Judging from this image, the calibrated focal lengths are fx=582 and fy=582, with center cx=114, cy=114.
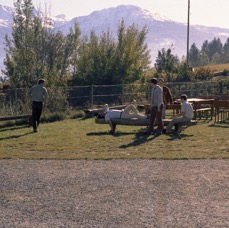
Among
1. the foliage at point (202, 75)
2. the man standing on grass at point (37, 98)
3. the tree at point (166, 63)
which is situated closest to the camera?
the man standing on grass at point (37, 98)

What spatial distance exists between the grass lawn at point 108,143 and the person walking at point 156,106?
1.36 feet

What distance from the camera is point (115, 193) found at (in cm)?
861

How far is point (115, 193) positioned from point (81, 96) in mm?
17735

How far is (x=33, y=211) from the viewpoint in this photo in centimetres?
760

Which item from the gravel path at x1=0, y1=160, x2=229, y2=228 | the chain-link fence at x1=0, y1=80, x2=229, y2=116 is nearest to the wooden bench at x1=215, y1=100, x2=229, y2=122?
the chain-link fence at x1=0, y1=80, x2=229, y2=116

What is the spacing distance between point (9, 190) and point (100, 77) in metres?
27.3

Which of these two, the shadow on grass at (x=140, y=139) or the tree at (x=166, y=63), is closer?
the shadow on grass at (x=140, y=139)

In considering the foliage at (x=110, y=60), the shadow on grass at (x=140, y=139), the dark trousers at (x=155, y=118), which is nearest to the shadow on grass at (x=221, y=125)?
the dark trousers at (x=155, y=118)

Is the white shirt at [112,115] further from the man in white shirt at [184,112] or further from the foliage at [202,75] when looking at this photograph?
the foliage at [202,75]

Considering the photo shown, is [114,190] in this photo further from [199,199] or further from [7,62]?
[7,62]

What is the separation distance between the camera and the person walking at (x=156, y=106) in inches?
627

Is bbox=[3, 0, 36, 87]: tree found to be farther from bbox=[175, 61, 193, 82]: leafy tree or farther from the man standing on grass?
the man standing on grass

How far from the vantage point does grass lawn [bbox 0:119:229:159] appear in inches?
497

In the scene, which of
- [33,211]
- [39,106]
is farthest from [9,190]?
[39,106]
